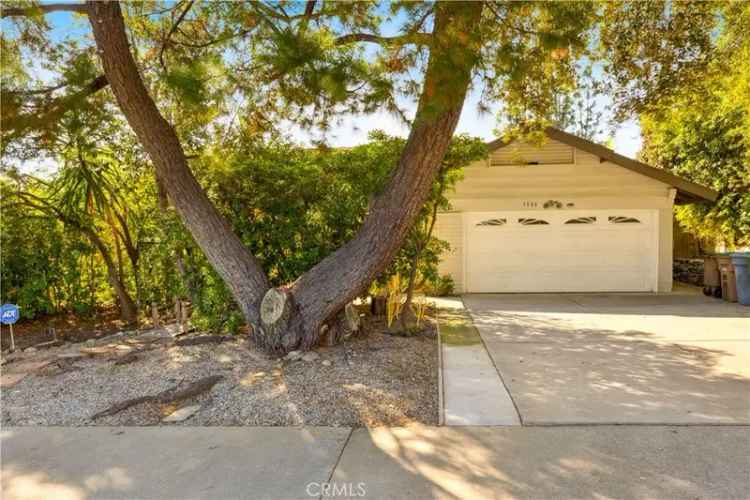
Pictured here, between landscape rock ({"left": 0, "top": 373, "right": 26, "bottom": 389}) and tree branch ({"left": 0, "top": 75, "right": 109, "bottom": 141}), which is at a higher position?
tree branch ({"left": 0, "top": 75, "right": 109, "bottom": 141})

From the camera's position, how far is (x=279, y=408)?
367cm

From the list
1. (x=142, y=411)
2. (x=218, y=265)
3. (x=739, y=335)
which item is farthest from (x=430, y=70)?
(x=739, y=335)

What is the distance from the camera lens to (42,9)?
4691mm

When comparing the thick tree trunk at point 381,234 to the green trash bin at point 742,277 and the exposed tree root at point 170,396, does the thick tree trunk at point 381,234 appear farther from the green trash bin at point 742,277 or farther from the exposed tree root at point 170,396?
the green trash bin at point 742,277

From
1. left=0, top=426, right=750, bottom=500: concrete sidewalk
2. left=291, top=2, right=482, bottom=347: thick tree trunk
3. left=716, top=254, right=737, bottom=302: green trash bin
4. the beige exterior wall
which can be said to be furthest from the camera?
the beige exterior wall

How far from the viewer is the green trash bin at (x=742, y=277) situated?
8.33 m

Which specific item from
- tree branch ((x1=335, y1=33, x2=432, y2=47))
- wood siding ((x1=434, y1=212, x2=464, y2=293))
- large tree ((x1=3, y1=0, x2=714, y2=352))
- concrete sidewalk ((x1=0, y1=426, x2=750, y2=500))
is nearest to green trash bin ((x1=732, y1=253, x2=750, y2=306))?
wood siding ((x1=434, y1=212, x2=464, y2=293))

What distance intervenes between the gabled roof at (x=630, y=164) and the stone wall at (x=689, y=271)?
8.45 ft

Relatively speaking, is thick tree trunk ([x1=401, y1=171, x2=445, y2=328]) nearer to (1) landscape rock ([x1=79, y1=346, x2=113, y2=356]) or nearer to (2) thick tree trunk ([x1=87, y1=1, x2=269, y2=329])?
(2) thick tree trunk ([x1=87, y1=1, x2=269, y2=329])

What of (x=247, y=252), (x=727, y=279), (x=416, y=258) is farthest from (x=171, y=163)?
(x=727, y=279)

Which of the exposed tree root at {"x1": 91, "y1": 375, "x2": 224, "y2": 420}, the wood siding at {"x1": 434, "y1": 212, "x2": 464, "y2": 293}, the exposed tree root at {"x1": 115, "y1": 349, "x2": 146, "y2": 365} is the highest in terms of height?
the wood siding at {"x1": 434, "y1": 212, "x2": 464, "y2": 293}

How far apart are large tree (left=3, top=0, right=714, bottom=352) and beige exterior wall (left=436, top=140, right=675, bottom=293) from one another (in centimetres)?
449

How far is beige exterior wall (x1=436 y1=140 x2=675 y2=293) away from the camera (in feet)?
33.5

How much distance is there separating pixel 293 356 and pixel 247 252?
51.9 inches
